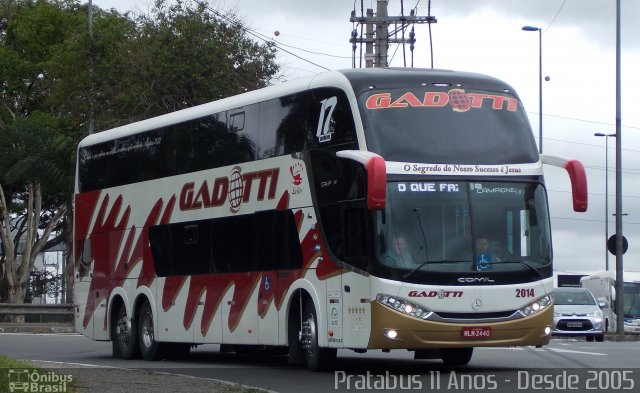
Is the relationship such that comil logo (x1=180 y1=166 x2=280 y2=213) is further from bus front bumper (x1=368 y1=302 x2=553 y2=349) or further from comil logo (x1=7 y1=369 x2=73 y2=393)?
comil logo (x1=7 y1=369 x2=73 y2=393)

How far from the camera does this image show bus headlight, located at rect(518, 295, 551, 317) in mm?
16719

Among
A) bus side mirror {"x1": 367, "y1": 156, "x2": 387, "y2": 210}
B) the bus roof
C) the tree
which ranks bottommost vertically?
bus side mirror {"x1": 367, "y1": 156, "x2": 387, "y2": 210}

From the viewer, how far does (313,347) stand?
17688mm

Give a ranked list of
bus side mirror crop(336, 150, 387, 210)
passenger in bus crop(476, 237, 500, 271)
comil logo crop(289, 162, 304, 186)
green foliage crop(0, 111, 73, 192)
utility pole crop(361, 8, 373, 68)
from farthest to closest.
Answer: green foliage crop(0, 111, 73, 192) → utility pole crop(361, 8, 373, 68) → comil logo crop(289, 162, 304, 186) → passenger in bus crop(476, 237, 500, 271) → bus side mirror crop(336, 150, 387, 210)

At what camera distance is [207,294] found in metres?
20.7

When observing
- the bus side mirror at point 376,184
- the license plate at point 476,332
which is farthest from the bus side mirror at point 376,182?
the license plate at point 476,332

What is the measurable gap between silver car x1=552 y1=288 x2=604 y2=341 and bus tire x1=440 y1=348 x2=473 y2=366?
1667 cm

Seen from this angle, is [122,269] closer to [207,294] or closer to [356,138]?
[207,294]

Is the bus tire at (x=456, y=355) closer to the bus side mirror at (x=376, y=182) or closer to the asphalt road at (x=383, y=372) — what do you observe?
the asphalt road at (x=383, y=372)

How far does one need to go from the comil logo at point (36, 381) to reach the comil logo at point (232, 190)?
15.6ft

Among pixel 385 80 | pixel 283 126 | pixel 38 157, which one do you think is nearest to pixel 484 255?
pixel 385 80

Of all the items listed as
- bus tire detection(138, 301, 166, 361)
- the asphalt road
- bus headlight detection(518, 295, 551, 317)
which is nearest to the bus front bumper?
bus headlight detection(518, 295, 551, 317)

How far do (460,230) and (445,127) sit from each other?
1.35 m

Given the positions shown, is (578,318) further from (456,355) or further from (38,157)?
(456,355)
